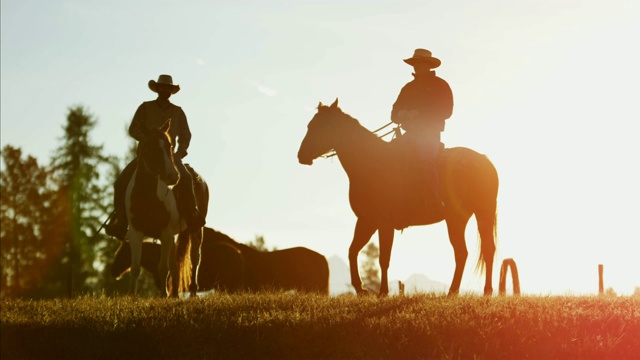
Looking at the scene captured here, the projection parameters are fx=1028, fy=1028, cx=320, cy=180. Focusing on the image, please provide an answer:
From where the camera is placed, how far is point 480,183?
20250mm

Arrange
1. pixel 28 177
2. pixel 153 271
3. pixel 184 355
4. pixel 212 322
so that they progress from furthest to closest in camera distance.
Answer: pixel 28 177
pixel 153 271
pixel 212 322
pixel 184 355

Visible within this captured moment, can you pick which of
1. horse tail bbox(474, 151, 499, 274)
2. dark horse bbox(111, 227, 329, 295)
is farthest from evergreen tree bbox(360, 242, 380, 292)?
horse tail bbox(474, 151, 499, 274)

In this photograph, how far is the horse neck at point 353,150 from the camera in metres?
19.0

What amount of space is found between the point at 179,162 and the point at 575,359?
28.5ft

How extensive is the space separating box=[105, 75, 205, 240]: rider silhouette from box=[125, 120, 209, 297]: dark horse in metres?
0.19

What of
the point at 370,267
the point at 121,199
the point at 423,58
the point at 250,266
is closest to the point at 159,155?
→ the point at 121,199

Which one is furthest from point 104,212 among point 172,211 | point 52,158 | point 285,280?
point 172,211

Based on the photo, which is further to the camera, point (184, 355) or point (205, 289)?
point (205, 289)

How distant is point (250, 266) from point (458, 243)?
13.7 m

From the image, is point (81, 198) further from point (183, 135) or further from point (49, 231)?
point (183, 135)

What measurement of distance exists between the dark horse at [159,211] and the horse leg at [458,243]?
5029 mm

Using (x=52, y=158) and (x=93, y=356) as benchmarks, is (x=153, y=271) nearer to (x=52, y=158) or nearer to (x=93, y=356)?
(x=93, y=356)

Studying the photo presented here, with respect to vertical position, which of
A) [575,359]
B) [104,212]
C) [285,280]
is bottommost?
[575,359]

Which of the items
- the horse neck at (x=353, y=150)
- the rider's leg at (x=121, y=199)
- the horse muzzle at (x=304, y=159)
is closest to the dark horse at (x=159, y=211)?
the rider's leg at (x=121, y=199)
